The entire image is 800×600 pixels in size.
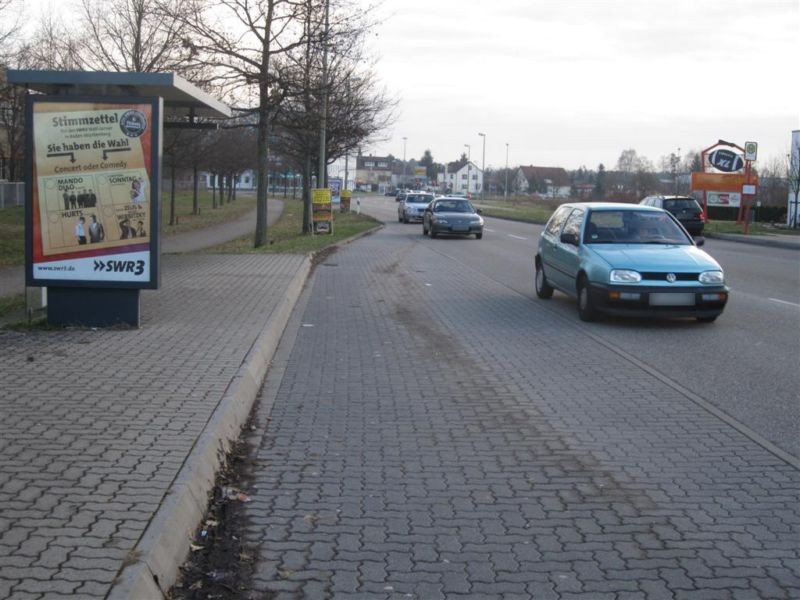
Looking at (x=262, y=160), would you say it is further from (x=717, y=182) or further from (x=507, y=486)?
(x=717, y=182)

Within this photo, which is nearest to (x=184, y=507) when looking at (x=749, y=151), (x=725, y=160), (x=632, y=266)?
(x=632, y=266)

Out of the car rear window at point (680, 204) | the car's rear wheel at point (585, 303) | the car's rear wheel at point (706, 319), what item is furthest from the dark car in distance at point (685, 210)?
the car's rear wheel at point (585, 303)

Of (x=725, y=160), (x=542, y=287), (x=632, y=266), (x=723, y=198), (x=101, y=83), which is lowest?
(x=542, y=287)

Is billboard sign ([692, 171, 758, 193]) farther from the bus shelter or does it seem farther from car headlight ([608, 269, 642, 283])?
the bus shelter

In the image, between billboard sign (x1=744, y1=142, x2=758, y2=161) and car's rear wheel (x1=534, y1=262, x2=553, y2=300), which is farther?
billboard sign (x1=744, y1=142, x2=758, y2=161)

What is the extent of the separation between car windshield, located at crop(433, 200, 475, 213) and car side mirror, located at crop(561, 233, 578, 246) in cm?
2158

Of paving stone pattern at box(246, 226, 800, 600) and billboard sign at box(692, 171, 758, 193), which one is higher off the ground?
billboard sign at box(692, 171, 758, 193)

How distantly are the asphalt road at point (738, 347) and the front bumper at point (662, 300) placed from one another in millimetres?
242

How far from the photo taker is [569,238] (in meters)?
14.1

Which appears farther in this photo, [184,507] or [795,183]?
[795,183]

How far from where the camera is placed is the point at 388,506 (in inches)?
219

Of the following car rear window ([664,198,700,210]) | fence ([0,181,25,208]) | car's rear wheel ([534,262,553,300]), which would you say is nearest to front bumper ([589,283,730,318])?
car's rear wheel ([534,262,553,300])

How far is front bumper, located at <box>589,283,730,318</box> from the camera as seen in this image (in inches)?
487

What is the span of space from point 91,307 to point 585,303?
6.28 metres
